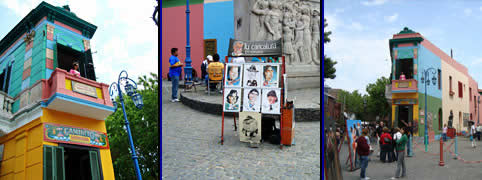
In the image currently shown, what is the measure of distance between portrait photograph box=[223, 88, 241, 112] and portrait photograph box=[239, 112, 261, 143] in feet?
0.25

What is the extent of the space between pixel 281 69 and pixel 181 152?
2.41 feet

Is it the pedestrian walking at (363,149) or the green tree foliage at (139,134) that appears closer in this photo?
the pedestrian walking at (363,149)

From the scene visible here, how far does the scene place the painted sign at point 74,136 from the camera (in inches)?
88.4

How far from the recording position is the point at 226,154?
182 centimetres

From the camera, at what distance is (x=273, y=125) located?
1.92m

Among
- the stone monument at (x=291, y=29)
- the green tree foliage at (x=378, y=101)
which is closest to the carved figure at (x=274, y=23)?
the stone monument at (x=291, y=29)

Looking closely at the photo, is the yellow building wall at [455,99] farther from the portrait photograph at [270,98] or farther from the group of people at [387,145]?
the portrait photograph at [270,98]

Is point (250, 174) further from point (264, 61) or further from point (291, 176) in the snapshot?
point (264, 61)

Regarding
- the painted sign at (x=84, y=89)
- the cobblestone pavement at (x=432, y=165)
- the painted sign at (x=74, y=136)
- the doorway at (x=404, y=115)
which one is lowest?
the cobblestone pavement at (x=432, y=165)

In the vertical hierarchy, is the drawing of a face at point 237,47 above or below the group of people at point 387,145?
above

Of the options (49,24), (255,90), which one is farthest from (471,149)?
(49,24)

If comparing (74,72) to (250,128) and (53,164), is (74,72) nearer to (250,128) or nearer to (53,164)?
(53,164)

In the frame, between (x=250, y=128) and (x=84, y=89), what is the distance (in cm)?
130

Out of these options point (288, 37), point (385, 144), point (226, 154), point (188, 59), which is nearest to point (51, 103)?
point (188, 59)
